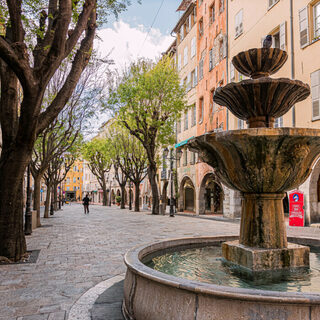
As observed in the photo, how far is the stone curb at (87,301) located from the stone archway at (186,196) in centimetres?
2493

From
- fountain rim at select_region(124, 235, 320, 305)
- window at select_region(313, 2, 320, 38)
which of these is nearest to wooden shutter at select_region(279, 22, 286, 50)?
window at select_region(313, 2, 320, 38)

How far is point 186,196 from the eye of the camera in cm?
3106

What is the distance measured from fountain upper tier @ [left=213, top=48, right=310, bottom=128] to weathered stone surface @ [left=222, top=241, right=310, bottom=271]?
1847 mm

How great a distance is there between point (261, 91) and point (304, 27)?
42.5 ft

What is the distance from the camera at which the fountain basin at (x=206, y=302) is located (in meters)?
2.45

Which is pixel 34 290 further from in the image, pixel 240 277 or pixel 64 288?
pixel 240 277

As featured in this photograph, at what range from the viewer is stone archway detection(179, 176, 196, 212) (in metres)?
30.2

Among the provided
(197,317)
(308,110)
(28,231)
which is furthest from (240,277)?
(308,110)

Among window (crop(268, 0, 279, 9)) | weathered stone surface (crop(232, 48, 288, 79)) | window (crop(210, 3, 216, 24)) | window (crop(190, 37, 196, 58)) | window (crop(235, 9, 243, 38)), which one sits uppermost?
window (crop(210, 3, 216, 24))

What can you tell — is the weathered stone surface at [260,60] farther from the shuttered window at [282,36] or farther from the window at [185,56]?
the window at [185,56]

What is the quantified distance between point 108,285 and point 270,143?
10.3 feet

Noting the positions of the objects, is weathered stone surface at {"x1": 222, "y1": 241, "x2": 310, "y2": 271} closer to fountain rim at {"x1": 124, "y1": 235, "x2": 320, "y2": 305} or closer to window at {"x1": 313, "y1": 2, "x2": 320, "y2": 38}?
fountain rim at {"x1": 124, "y1": 235, "x2": 320, "y2": 305}

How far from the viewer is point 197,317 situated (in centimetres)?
265

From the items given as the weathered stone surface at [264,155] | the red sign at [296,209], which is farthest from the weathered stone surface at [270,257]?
the red sign at [296,209]
